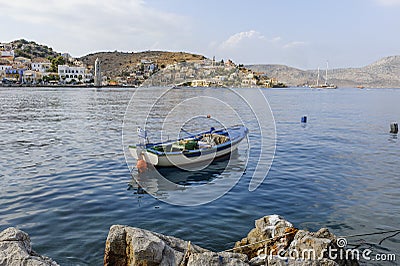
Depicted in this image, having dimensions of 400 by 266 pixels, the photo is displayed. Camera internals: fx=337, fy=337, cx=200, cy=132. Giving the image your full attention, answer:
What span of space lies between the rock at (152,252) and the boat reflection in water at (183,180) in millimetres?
7150

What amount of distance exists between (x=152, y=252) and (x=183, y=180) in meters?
10.4

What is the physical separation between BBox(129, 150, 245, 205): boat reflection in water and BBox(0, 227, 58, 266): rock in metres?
8.13

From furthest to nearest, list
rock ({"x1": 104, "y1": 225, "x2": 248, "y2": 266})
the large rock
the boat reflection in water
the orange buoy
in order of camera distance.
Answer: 1. the orange buoy
2. the boat reflection in water
3. the large rock
4. rock ({"x1": 104, "y1": 225, "x2": 248, "y2": 266})

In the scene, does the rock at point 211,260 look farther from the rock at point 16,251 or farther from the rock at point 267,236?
the rock at point 16,251

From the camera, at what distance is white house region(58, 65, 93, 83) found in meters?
151

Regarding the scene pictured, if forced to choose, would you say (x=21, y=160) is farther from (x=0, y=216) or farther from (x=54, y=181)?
(x=0, y=216)

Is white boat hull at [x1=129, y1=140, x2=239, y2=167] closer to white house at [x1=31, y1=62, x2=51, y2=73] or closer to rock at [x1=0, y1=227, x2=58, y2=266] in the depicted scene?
rock at [x1=0, y1=227, x2=58, y2=266]

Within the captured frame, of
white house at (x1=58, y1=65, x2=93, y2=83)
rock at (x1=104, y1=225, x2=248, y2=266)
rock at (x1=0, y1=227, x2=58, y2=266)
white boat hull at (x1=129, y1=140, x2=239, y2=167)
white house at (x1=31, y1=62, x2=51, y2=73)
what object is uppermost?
white house at (x1=31, y1=62, x2=51, y2=73)

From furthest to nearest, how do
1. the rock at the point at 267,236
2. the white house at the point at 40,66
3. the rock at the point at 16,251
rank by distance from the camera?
1. the white house at the point at 40,66
2. the rock at the point at 267,236
3. the rock at the point at 16,251

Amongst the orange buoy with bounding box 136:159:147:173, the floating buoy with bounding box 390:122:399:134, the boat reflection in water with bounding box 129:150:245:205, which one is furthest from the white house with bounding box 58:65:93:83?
the boat reflection in water with bounding box 129:150:245:205

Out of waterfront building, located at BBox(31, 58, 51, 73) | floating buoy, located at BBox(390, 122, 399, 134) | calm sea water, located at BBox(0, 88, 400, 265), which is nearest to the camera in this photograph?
calm sea water, located at BBox(0, 88, 400, 265)

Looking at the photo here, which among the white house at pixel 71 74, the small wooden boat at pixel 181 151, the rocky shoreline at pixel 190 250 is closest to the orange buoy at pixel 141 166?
the small wooden boat at pixel 181 151

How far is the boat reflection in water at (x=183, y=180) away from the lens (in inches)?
593

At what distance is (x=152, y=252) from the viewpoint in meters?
6.29
